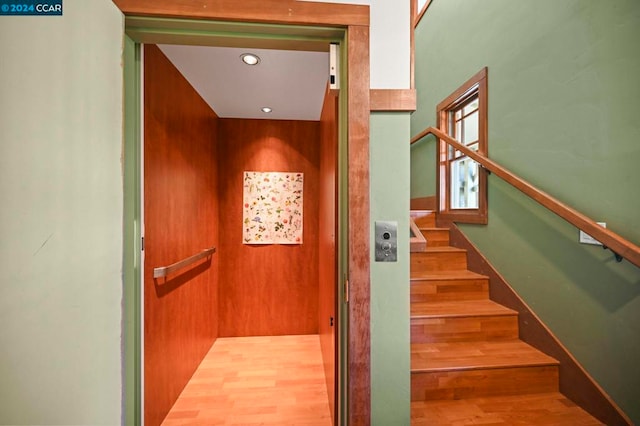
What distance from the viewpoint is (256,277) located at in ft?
8.98

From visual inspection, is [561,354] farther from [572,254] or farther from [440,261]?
[440,261]

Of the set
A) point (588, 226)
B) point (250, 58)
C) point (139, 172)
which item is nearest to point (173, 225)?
point (139, 172)

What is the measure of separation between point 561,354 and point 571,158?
1.20 metres

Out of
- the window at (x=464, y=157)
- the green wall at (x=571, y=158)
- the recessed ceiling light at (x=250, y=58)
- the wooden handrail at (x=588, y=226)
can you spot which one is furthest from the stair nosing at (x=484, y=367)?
the recessed ceiling light at (x=250, y=58)

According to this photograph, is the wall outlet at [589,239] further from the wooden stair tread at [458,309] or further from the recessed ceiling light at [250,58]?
the recessed ceiling light at [250,58]

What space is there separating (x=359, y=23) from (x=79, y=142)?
1071 mm

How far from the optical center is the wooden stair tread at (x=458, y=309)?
1.70 metres

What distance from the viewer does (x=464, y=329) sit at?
170cm

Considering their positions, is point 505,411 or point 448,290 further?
point 448,290

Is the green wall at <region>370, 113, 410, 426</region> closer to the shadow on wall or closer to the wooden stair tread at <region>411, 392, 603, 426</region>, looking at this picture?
the wooden stair tread at <region>411, 392, 603, 426</region>

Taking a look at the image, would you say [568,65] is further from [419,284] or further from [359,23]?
[419,284]

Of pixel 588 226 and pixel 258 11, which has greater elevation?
pixel 258 11

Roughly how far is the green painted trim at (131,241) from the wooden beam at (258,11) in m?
0.19

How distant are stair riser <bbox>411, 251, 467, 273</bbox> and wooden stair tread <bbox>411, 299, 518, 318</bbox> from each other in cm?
36
